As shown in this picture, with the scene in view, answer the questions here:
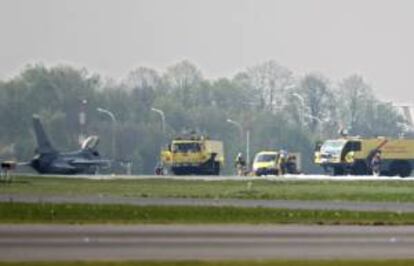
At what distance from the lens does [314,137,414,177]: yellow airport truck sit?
117625mm

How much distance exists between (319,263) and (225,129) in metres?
154

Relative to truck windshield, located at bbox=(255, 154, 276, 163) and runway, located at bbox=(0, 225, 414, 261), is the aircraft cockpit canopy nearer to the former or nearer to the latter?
truck windshield, located at bbox=(255, 154, 276, 163)

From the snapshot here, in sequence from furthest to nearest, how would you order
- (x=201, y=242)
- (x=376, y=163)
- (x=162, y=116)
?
(x=162, y=116) < (x=376, y=163) < (x=201, y=242)

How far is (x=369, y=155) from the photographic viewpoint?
11825 centimetres

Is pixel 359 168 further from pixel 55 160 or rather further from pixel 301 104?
pixel 301 104

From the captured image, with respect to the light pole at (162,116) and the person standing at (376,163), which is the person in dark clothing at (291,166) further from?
the light pole at (162,116)

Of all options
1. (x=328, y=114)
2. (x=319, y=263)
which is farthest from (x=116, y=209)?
(x=328, y=114)

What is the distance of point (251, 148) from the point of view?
17838 cm

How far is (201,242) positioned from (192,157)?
301 feet

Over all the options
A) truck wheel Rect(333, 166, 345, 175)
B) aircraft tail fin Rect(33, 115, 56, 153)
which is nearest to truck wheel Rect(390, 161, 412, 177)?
truck wheel Rect(333, 166, 345, 175)

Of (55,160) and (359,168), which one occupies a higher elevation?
(55,160)

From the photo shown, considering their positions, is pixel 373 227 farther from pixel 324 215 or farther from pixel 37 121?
pixel 37 121

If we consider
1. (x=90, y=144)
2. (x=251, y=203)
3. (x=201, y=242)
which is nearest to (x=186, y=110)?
(x=90, y=144)

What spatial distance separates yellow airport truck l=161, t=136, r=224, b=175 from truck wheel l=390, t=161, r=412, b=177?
59.4 feet
